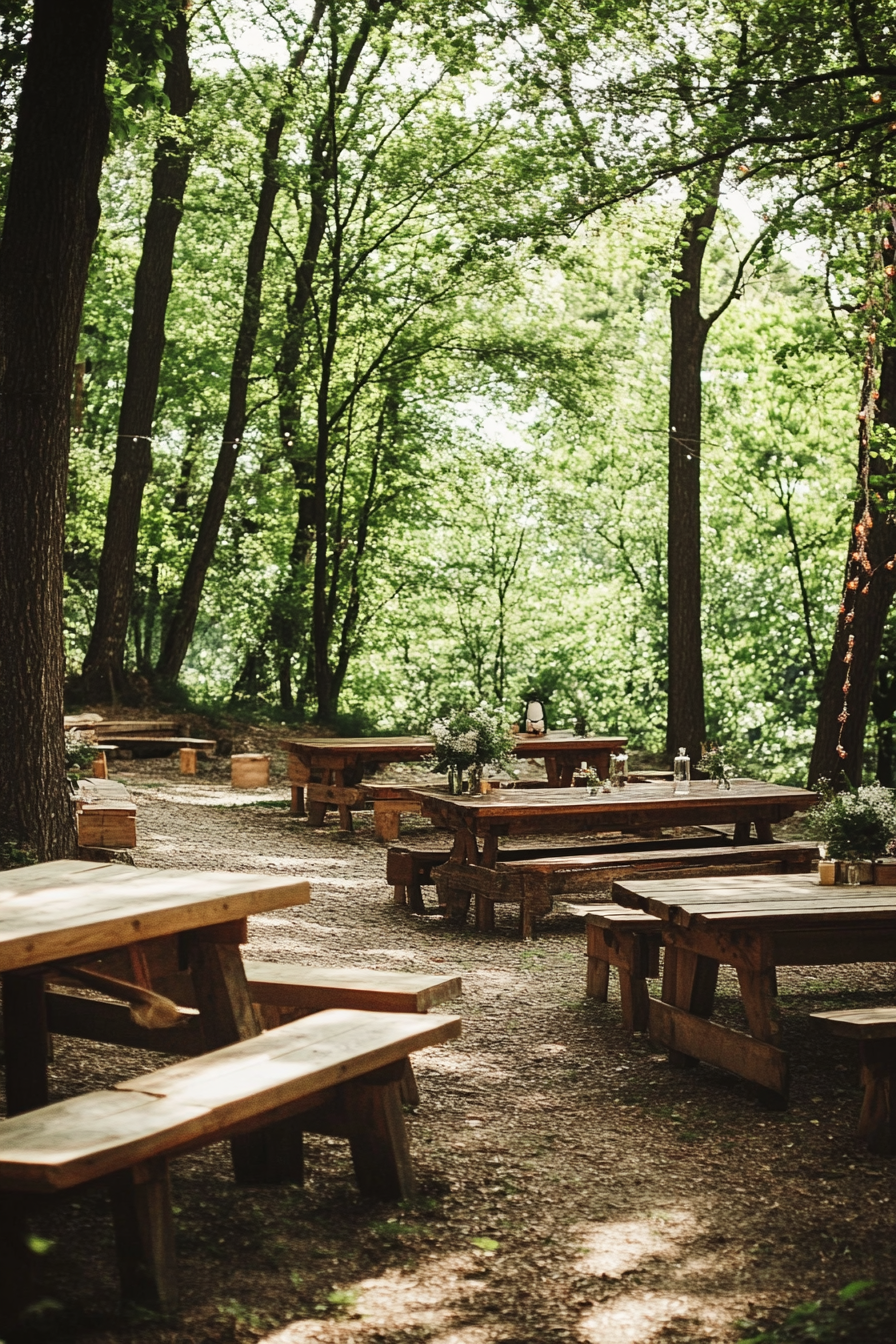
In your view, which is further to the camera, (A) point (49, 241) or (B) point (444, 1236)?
(A) point (49, 241)

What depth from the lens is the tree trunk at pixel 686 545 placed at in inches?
618

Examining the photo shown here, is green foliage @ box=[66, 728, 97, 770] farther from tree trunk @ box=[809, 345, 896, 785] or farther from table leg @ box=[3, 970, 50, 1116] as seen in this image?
tree trunk @ box=[809, 345, 896, 785]

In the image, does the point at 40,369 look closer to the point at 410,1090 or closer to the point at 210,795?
the point at 410,1090

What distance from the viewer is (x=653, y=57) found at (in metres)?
9.09

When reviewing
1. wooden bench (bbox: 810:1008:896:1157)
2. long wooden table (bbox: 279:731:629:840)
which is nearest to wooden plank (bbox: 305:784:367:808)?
long wooden table (bbox: 279:731:629:840)

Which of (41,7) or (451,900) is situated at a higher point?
(41,7)

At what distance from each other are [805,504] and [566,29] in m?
11.9

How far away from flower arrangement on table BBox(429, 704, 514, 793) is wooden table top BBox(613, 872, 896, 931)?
3093 millimetres

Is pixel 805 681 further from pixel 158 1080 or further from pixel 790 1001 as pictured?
pixel 158 1080

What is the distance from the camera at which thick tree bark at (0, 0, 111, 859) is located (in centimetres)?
623

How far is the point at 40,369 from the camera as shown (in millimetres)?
6324

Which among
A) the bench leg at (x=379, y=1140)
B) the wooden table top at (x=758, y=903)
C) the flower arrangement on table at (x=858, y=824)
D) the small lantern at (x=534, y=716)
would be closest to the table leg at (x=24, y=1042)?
the bench leg at (x=379, y=1140)

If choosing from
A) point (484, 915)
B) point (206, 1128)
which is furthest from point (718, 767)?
point (206, 1128)

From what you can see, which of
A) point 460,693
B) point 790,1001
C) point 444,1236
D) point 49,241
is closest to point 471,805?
point 790,1001
